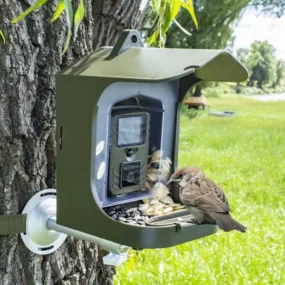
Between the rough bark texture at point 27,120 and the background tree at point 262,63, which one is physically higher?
the rough bark texture at point 27,120

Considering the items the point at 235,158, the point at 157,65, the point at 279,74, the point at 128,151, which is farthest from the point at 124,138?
the point at 279,74

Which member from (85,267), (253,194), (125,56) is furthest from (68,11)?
(253,194)

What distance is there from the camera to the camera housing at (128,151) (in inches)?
57.7

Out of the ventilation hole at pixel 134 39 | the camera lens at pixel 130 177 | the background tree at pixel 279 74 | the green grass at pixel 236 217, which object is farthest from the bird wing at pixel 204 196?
the background tree at pixel 279 74

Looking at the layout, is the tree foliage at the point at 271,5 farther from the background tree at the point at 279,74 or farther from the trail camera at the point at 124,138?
the trail camera at the point at 124,138

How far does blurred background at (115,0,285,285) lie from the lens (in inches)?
125

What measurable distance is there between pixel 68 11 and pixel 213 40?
30.4 ft

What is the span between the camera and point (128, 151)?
1500mm

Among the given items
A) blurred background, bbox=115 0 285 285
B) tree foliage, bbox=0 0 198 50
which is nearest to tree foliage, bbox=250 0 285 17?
blurred background, bbox=115 0 285 285

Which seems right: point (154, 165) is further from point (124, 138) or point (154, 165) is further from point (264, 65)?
point (264, 65)

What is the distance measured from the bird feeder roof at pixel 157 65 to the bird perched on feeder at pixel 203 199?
24 centimetres

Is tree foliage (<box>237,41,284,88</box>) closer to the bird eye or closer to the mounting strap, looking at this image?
the bird eye

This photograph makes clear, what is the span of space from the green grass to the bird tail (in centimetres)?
132

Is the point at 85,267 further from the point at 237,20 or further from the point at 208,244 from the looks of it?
the point at 237,20
